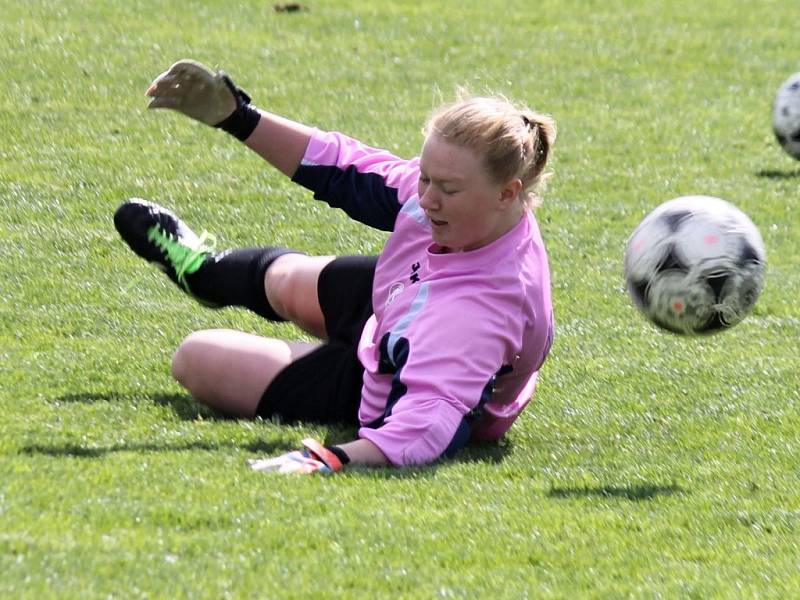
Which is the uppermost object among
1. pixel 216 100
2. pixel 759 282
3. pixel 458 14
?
pixel 216 100

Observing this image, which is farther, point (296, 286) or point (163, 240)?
point (163, 240)

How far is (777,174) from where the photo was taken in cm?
1111

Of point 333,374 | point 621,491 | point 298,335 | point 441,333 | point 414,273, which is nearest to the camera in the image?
point 621,491

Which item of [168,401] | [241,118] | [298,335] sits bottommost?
[298,335]

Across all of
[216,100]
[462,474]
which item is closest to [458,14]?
[216,100]

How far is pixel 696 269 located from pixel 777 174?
228 inches

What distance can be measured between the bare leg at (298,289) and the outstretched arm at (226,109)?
41 cm

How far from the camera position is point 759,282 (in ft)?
18.8

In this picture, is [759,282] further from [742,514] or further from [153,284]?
[153,284]

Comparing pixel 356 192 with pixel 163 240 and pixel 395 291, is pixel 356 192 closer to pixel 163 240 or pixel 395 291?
pixel 395 291

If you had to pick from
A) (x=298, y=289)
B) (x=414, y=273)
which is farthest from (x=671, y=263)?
(x=298, y=289)

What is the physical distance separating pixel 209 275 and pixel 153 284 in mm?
1581

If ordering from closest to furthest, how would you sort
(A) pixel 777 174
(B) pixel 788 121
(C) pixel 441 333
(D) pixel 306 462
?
(D) pixel 306 462, (C) pixel 441 333, (B) pixel 788 121, (A) pixel 777 174

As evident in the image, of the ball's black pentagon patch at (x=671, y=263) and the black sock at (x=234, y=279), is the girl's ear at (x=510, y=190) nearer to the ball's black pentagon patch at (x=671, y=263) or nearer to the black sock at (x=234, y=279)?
the ball's black pentagon patch at (x=671, y=263)
